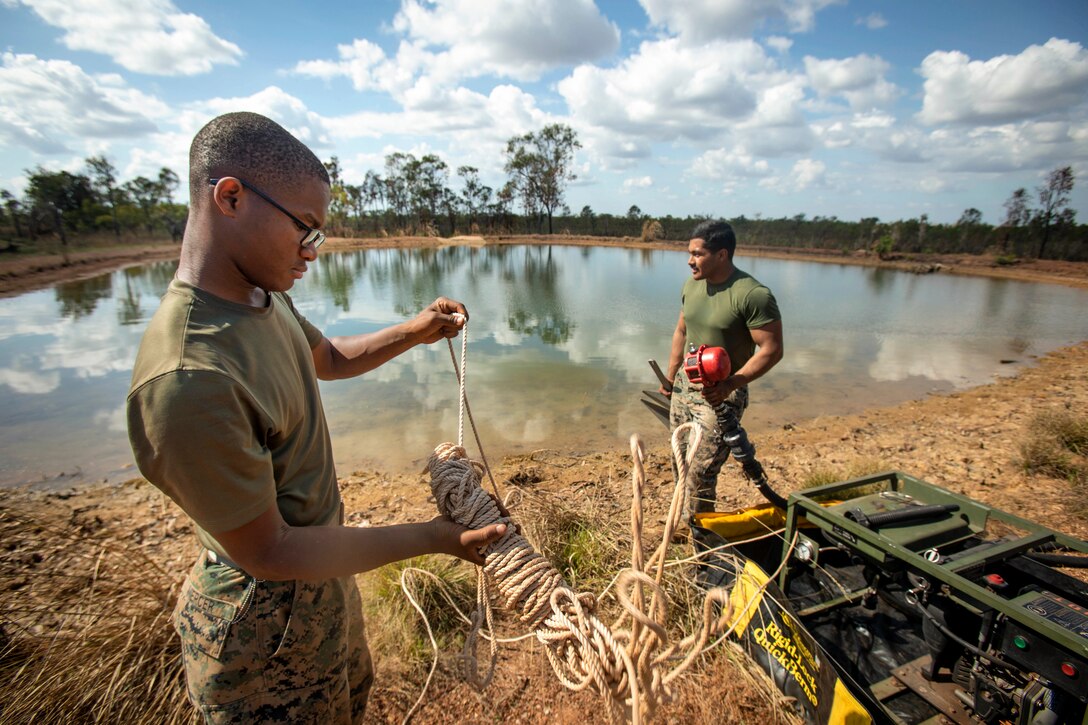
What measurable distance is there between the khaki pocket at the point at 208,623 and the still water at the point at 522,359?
4.08 meters

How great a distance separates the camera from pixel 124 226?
3828 cm

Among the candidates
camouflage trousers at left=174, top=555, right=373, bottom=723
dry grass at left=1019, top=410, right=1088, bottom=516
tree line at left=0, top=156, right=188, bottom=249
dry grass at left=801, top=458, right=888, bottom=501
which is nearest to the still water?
dry grass at left=801, top=458, right=888, bottom=501

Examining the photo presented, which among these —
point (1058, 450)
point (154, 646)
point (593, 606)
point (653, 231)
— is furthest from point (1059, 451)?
point (653, 231)

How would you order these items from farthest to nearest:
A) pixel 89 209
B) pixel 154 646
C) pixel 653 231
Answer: pixel 653 231 → pixel 89 209 → pixel 154 646

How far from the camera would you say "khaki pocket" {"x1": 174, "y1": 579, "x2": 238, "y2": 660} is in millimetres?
1185

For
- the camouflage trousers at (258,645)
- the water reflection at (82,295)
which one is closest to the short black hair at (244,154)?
the camouflage trousers at (258,645)

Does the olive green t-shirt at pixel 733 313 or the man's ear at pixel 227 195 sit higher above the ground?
the man's ear at pixel 227 195

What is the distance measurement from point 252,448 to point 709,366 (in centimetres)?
244

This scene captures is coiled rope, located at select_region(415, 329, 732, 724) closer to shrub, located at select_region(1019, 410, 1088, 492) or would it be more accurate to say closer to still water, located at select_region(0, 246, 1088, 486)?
still water, located at select_region(0, 246, 1088, 486)

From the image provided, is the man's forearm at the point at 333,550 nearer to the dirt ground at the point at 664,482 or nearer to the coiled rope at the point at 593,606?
the coiled rope at the point at 593,606

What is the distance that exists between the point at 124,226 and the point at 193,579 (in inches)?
1988

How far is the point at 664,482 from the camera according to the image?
4.62 m

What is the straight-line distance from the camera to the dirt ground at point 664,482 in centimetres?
214

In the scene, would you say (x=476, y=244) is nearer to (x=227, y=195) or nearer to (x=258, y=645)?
(x=227, y=195)
